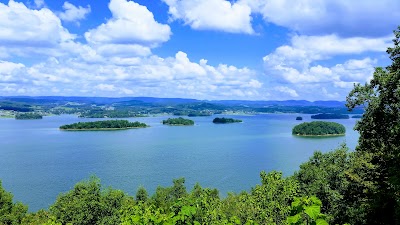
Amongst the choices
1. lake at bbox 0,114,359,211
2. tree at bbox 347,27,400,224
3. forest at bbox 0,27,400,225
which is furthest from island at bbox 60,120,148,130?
tree at bbox 347,27,400,224

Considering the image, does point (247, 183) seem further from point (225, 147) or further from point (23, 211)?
point (225, 147)

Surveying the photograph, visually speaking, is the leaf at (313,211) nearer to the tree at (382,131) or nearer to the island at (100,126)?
the tree at (382,131)

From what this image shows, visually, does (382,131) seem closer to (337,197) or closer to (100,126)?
(337,197)

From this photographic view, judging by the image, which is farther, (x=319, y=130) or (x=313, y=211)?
(x=319, y=130)

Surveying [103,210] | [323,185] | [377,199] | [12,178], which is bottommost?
[12,178]

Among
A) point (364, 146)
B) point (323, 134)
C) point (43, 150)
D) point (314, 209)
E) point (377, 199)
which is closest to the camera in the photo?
point (314, 209)

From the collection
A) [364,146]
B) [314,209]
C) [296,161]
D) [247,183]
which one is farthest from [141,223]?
[296,161]

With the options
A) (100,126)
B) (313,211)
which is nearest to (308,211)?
(313,211)

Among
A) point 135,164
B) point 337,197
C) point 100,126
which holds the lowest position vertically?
point 135,164
